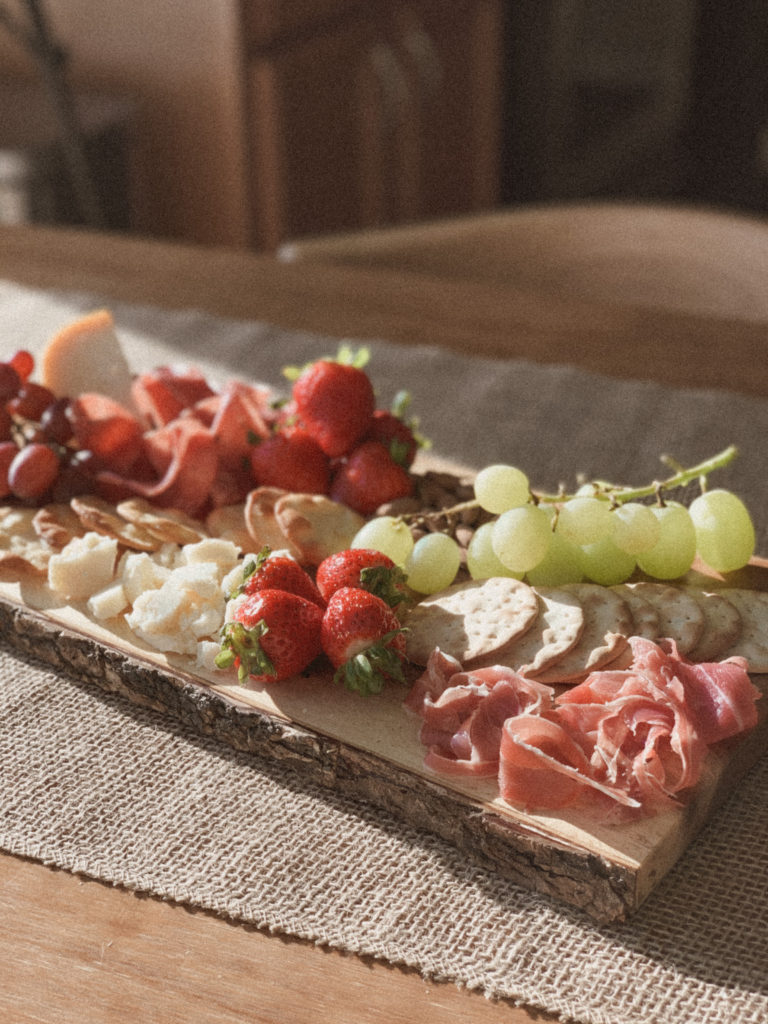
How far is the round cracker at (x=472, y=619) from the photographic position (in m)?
0.88

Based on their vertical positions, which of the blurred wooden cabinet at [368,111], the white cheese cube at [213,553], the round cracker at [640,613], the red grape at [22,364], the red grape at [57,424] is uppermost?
the red grape at [22,364]

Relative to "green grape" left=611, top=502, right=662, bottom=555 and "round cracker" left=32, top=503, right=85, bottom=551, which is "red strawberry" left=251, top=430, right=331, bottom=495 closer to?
"round cracker" left=32, top=503, right=85, bottom=551

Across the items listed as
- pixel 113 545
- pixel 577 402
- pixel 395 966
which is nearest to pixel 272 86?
pixel 577 402

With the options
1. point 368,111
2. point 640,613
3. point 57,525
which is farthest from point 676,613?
point 368,111

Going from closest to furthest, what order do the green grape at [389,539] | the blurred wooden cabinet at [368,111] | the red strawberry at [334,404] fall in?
1. the green grape at [389,539]
2. the red strawberry at [334,404]
3. the blurred wooden cabinet at [368,111]

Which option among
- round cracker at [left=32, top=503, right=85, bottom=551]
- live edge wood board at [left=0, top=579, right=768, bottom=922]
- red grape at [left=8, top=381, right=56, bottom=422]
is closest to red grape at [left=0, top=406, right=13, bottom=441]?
red grape at [left=8, top=381, right=56, bottom=422]

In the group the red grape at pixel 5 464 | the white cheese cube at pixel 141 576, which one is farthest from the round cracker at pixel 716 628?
the red grape at pixel 5 464

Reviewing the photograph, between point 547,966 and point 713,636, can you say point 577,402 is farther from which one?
point 547,966

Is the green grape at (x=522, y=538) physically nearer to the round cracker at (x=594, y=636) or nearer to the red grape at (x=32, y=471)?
the round cracker at (x=594, y=636)

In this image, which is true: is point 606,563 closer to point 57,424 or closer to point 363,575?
point 363,575

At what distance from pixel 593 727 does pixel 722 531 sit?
28 centimetres

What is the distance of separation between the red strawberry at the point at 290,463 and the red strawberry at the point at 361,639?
264mm

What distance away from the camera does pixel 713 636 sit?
893 millimetres

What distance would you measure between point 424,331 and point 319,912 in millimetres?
1150
